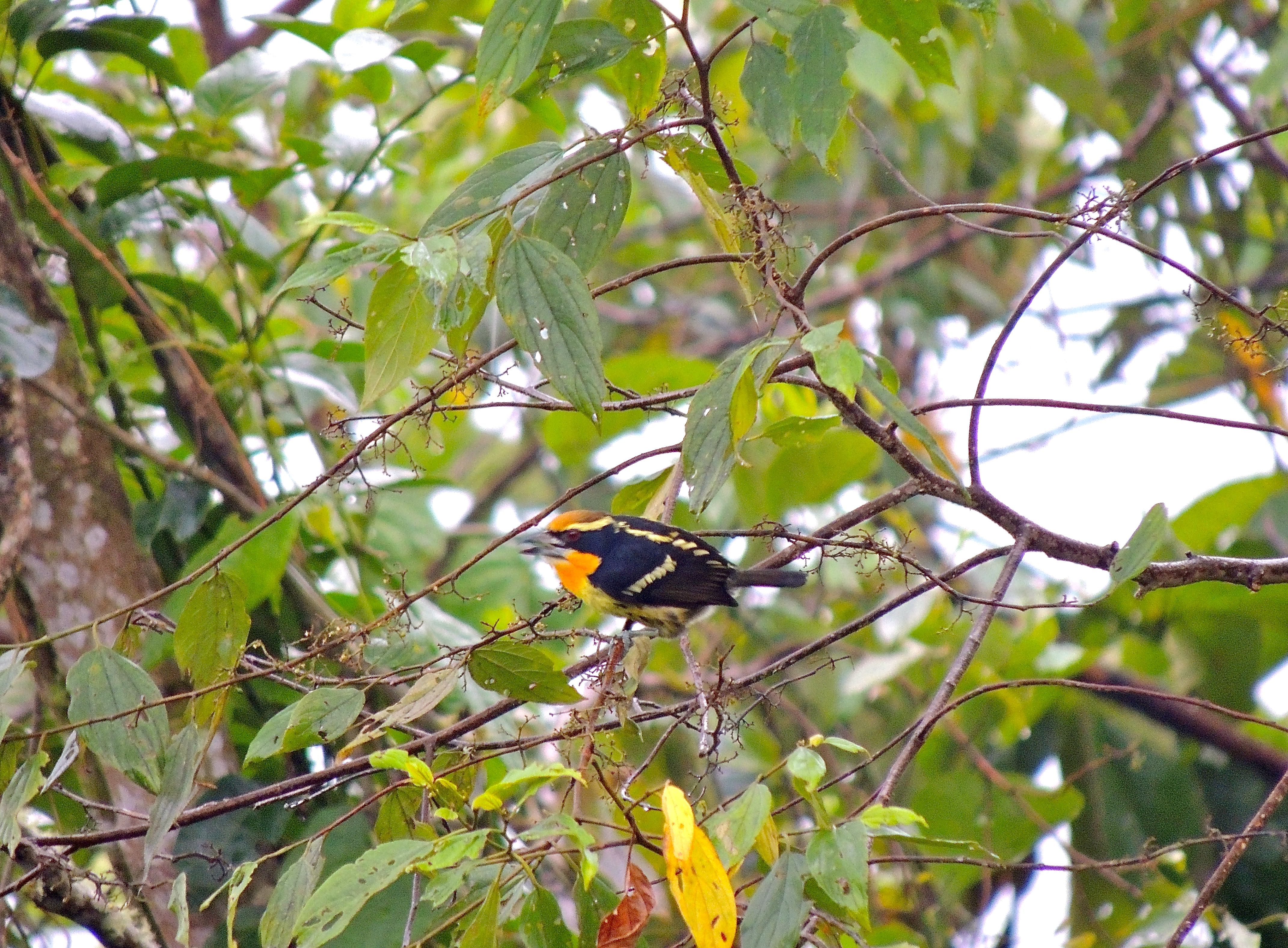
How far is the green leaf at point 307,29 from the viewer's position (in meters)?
2.97

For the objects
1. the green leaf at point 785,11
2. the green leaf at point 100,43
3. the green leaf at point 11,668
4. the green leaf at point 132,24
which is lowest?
the green leaf at point 11,668

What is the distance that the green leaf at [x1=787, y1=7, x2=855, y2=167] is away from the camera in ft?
5.58

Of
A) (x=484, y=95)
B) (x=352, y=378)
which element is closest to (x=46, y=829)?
(x=352, y=378)

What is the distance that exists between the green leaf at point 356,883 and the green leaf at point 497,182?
0.85 m

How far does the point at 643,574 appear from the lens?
3064 mm

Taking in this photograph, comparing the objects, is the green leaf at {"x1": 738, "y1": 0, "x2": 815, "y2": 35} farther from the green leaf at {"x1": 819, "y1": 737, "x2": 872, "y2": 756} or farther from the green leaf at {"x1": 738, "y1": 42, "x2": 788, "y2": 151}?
the green leaf at {"x1": 819, "y1": 737, "x2": 872, "y2": 756}

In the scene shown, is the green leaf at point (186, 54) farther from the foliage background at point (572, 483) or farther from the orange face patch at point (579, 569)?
the orange face patch at point (579, 569)

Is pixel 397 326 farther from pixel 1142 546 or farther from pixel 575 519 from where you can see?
pixel 575 519

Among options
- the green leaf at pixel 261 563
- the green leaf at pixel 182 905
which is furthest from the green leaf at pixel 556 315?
the green leaf at pixel 261 563

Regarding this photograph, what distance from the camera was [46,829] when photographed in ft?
8.71

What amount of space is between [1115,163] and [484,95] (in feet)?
13.5

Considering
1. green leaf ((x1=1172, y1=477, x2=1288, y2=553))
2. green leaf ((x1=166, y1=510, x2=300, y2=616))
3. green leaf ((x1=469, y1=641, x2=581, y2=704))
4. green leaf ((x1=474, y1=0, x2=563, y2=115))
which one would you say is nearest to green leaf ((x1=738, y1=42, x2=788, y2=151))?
green leaf ((x1=474, y1=0, x2=563, y2=115))

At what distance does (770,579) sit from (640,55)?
1232 mm

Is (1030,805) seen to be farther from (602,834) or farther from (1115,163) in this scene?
(1115,163)
